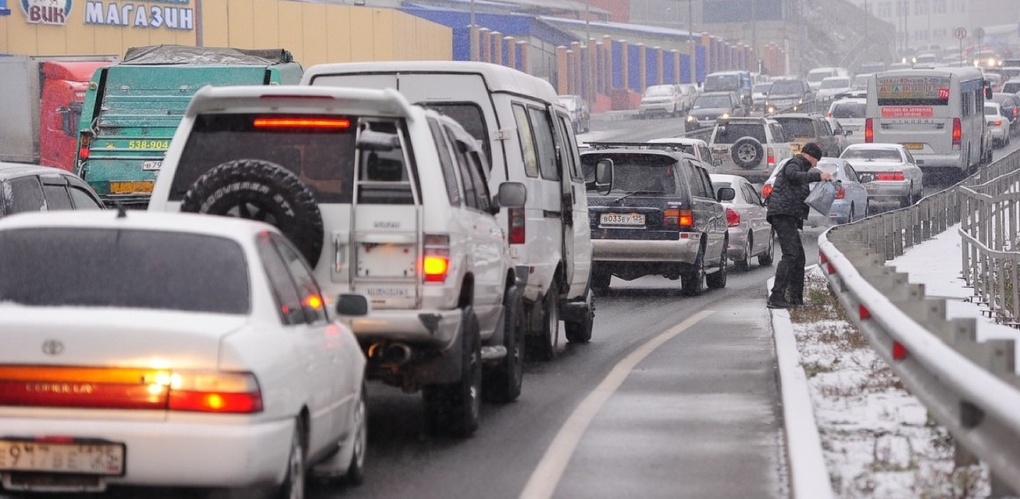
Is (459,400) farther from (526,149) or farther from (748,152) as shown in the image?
(748,152)

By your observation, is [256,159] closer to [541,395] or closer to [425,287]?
[425,287]

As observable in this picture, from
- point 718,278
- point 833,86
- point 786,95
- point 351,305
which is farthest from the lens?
point 833,86

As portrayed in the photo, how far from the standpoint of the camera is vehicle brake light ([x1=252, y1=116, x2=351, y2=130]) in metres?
9.93

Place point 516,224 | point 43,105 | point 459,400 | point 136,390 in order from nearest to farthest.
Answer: point 136,390 < point 459,400 < point 516,224 < point 43,105

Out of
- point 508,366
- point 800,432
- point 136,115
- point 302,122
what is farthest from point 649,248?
point 800,432

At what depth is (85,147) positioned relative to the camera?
24188 mm

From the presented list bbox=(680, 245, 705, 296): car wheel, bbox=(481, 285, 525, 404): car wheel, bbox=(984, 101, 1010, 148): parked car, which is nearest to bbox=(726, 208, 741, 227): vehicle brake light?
bbox=(680, 245, 705, 296): car wheel

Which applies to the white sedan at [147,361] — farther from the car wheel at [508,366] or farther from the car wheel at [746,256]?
the car wheel at [746,256]

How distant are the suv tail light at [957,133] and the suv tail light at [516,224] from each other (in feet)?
127

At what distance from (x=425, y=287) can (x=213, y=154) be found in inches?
56.6

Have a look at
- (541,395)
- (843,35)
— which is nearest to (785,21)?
(843,35)

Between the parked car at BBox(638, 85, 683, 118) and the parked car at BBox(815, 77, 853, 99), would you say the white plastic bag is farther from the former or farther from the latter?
the parked car at BBox(638, 85, 683, 118)

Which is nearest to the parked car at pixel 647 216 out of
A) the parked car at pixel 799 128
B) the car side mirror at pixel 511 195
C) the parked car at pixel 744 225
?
the parked car at pixel 744 225

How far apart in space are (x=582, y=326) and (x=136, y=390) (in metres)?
9.47
